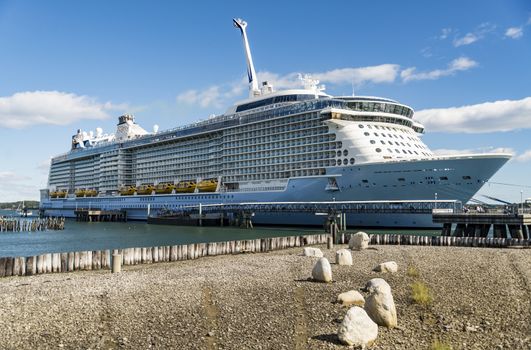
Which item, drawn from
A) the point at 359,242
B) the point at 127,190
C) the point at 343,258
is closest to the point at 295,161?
the point at 359,242

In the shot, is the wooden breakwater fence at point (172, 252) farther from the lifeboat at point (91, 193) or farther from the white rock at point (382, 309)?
the lifeboat at point (91, 193)

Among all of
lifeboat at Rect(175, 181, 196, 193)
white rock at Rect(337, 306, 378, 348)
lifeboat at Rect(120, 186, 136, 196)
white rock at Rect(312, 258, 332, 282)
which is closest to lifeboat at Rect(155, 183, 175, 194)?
lifeboat at Rect(175, 181, 196, 193)

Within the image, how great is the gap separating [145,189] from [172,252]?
62.0 metres

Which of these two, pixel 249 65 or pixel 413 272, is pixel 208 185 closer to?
pixel 249 65

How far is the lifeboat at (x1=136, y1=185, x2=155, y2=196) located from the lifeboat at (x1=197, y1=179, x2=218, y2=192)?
50.8 feet

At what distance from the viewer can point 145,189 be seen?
8506 centimetres

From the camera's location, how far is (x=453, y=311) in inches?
497

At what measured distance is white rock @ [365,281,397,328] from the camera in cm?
1116

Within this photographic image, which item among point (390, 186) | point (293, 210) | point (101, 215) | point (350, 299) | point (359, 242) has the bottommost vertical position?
point (350, 299)

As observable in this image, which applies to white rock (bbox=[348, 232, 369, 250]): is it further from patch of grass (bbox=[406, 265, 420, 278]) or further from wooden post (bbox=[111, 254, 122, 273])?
wooden post (bbox=[111, 254, 122, 273])

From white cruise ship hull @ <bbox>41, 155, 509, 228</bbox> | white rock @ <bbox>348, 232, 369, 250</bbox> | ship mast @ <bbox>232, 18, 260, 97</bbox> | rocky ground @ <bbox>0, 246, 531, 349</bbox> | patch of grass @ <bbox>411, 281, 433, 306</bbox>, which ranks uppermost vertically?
ship mast @ <bbox>232, 18, 260, 97</bbox>

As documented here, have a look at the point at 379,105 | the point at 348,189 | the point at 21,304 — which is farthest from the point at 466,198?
the point at 21,304

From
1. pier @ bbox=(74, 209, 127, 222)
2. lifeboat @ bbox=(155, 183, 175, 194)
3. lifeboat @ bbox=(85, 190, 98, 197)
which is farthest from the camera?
lifeboat @ bbox=(85, 190, 98, 197)

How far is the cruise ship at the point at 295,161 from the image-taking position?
45.4 meters
